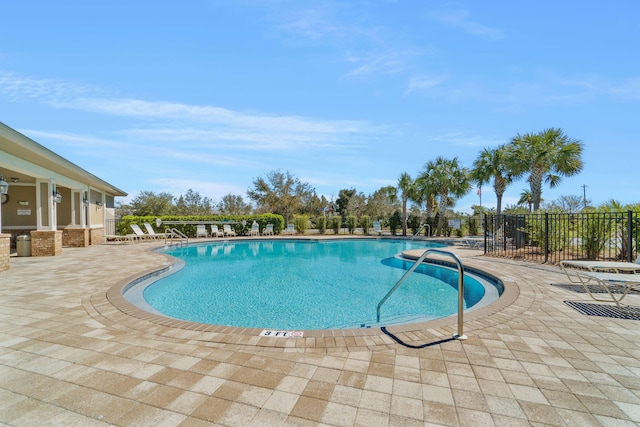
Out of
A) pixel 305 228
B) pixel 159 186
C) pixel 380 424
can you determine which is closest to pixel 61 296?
pixel 380 424

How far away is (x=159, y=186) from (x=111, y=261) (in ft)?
81.0

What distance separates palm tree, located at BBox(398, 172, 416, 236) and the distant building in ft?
60.4

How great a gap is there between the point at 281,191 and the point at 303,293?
2099 cm

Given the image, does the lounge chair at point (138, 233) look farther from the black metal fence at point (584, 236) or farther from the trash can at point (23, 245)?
the black metal fence at point (584, 236)

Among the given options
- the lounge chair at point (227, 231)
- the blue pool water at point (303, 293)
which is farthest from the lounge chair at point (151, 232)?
the blue pool water at point (303, 293)

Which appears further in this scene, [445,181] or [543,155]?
[445,181]

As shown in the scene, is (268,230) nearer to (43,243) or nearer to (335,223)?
(335,223)

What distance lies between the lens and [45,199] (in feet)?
37.6

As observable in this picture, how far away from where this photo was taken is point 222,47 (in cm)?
849

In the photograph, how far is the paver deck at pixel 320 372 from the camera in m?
2.03

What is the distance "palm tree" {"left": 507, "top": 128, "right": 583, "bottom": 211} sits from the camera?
13.9m

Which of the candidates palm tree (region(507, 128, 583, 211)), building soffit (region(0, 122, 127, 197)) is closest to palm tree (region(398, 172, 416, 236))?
palm tree (region(507, 128, 583, 211))

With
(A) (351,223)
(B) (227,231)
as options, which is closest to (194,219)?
(B) (227,231)

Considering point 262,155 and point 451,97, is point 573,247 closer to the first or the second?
point 451,97
